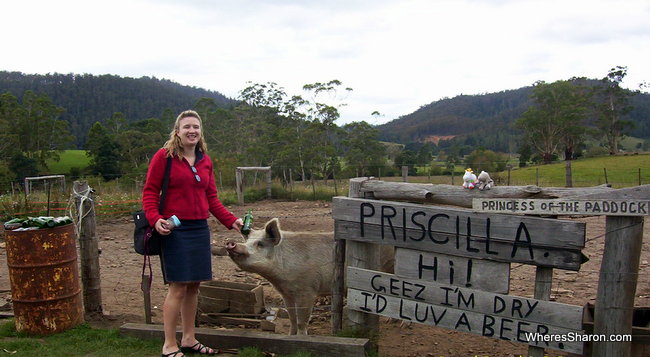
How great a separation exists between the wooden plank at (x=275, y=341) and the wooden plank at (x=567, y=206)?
1654mm

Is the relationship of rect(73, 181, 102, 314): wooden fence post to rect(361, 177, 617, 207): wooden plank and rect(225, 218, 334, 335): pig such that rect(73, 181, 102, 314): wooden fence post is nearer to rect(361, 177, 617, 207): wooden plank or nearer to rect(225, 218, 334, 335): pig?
rect(225, 218, 334, 335): pig

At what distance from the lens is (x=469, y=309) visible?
13.0 feet

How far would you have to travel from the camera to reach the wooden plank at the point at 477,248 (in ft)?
11.8

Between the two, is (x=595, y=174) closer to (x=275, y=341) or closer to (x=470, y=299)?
(x=470, y=299)

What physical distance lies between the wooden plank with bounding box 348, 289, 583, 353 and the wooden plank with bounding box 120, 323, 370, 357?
36 centimetres

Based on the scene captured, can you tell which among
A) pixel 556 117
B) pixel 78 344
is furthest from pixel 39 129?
pixel 556 117

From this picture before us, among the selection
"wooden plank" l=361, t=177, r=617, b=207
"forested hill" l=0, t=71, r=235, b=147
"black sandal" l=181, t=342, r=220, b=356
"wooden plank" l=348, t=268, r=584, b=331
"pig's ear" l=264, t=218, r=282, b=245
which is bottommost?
"black sandal" l=181, t=342, r=220, b=356

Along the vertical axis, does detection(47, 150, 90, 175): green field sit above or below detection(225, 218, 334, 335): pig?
A: above

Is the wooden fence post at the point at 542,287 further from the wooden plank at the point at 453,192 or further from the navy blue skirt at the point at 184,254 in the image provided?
the navy blue skirt at the point at 184,254

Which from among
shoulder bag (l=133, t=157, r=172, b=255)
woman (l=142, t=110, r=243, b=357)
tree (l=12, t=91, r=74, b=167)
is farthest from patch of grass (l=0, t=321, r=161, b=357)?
tree (l=12, t=91, r=74, b=167)

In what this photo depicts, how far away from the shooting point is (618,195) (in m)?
3.49

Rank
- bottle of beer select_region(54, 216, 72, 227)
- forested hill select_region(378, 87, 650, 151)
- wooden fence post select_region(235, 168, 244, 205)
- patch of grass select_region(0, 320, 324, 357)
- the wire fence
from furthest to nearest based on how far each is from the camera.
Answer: forested hill select_region(378, 87, 650, 151), wooden fence post select_region(235, 168, 244, 205), the wire fence, bottle of beer select_region(54, 216, 72, 227), patch of grass select_region(0, 320, 324, 357)

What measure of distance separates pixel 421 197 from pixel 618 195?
154cm

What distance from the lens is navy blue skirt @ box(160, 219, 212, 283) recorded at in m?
4.03
